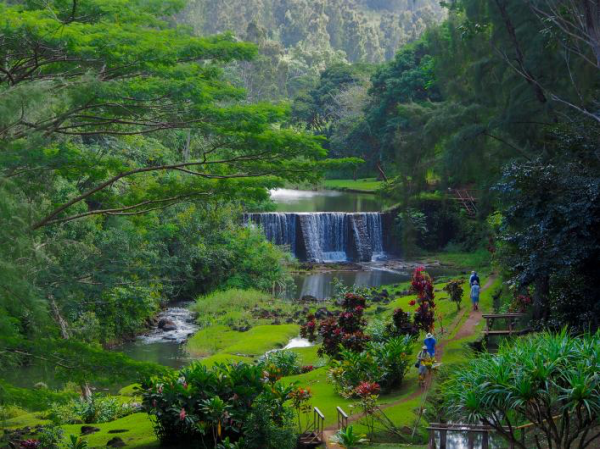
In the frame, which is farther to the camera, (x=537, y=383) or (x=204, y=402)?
(x=204, y=402)

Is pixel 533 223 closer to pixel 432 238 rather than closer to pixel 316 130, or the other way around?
pixel 432 238

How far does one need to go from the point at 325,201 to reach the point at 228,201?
31428 mm

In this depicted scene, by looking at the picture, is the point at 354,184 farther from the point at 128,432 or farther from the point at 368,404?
the point at 368,404

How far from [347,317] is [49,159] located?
733cm

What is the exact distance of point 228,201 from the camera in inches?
580

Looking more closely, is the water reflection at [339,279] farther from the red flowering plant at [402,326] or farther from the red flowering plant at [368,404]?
the red flowering plant at [368,404]

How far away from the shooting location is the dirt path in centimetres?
1128

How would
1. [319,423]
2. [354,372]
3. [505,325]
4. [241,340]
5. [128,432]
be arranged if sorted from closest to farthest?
[319,423] → [128,432] → [354,372] → [505,325] → [241,340]

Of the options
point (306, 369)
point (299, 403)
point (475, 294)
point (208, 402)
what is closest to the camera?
point (208, 402)

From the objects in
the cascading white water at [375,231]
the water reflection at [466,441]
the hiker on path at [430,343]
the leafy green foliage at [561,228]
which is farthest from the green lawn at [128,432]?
the cascading white water at [375,231]

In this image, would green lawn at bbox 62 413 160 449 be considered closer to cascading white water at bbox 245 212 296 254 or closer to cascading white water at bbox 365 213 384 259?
cascading white water at bbox 245 212 296 254

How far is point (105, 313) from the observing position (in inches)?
813

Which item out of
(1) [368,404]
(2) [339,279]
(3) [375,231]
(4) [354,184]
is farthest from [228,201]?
A: (4) [354,184]

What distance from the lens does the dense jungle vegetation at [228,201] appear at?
970cm
